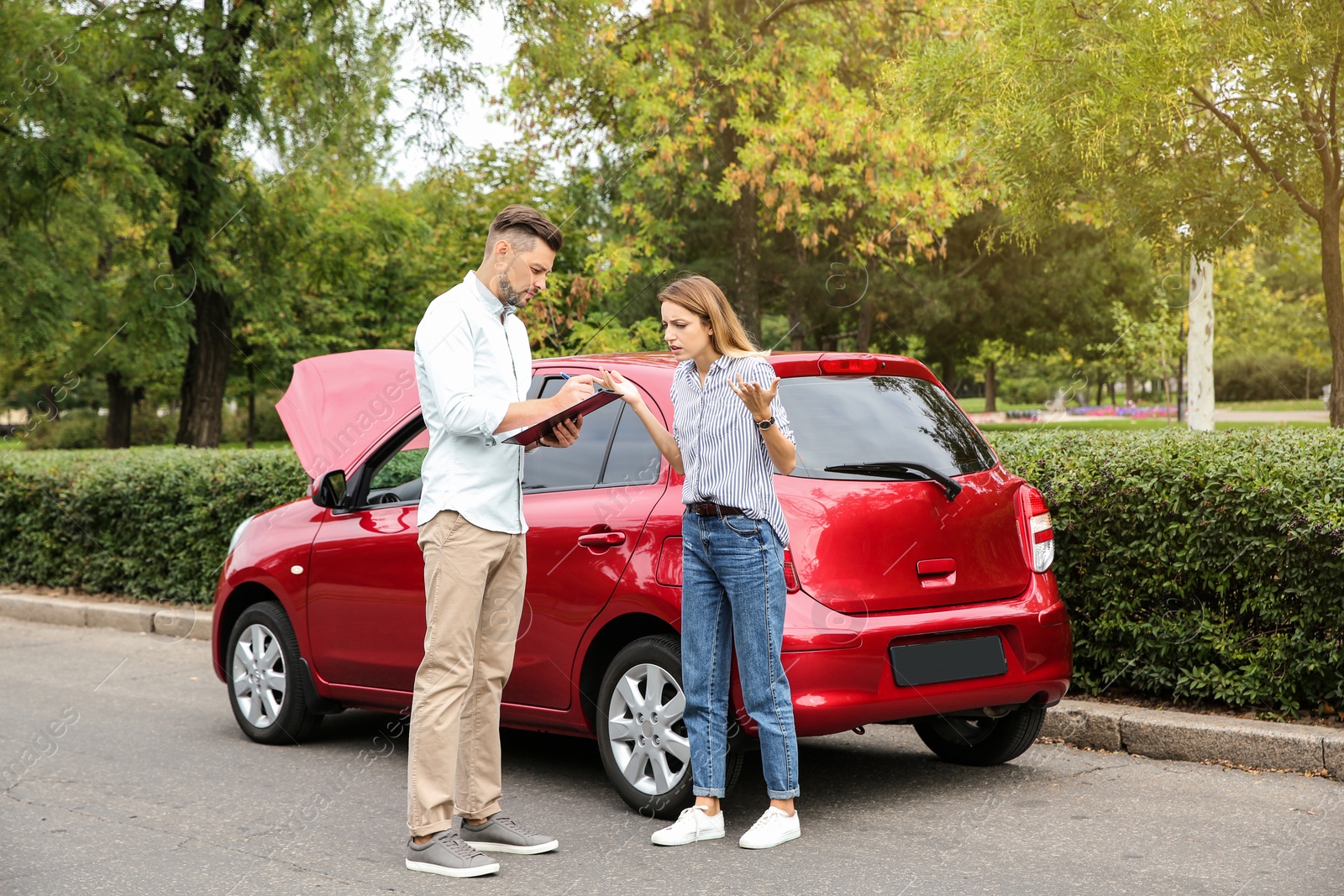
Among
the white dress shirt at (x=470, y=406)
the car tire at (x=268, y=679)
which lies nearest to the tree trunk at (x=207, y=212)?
the car tire at (x=268, y=679)

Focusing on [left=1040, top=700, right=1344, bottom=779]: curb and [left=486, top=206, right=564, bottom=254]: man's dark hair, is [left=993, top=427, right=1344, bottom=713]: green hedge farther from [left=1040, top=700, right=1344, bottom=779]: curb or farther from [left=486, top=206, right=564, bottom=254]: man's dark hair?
[left=486, top=206, right=564, bottom=254]: man's dark hair

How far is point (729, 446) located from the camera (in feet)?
14.3

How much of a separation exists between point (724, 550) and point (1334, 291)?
6.68 meters

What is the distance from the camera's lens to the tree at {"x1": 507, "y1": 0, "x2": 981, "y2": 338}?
13.9 m

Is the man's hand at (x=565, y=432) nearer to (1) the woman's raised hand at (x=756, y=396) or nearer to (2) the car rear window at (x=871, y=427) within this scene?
(1) the woman's raised hand at (x=756, y=396)

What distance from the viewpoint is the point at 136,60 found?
52.5 ft

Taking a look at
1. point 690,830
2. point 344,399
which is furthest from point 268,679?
point 690,830

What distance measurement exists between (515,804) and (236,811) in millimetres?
1067

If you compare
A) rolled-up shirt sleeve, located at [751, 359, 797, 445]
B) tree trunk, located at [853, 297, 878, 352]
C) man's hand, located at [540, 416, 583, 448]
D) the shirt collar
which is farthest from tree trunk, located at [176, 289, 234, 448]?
tree trunk, located at [853, 297, 878, 352]

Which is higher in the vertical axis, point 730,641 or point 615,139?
point 615,139

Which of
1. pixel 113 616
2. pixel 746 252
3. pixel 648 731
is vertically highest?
pixel 746 252

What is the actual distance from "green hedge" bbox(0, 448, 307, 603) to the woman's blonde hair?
236 inches

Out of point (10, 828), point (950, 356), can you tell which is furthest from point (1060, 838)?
point (950, 356)

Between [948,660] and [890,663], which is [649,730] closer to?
[890,663]
